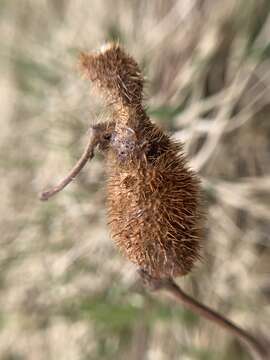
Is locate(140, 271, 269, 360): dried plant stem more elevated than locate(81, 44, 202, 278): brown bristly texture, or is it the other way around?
locate(81, 44, 202, 278): brown bristly texture

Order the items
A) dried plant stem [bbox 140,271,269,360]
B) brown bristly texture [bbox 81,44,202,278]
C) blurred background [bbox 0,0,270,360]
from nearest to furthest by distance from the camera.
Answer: brown bristly texture [bbox 81,44,202,278], dried plant stem [bbox 140,271,269,360], blurred background [bbox 0,0,270,360]

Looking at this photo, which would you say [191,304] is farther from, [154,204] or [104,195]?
[104,195]

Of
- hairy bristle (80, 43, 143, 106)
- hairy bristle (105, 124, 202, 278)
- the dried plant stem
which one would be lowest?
the dried plant stem

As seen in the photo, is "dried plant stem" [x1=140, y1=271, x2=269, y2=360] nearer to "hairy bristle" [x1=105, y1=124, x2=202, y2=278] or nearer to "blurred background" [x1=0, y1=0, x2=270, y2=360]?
"hairy bristle" [x1=105, y1=124, x2=202, y2=278]

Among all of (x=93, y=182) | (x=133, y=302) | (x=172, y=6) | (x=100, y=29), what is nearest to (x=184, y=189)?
(x=133, y=302)

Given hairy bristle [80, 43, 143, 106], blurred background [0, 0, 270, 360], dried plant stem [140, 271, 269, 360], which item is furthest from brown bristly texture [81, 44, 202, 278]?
blurred background [0, 0, 270, 360]

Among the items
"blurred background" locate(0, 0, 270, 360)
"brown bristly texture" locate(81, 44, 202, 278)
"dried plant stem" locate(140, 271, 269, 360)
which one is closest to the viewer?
"brown bristly texture" locate(81, 44, 202, 278)

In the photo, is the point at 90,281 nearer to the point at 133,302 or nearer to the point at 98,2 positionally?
the point at 133,302
